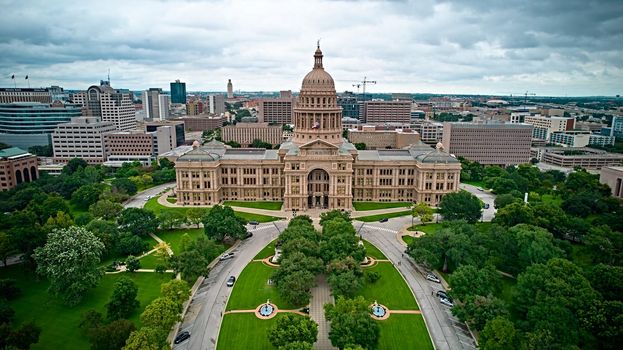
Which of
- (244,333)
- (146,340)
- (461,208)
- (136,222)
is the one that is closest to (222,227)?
(136,222)

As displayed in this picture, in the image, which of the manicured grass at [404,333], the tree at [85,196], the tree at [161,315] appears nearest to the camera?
the tree at [161,315]

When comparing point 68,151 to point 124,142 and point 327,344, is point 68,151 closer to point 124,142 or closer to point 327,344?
point 124,142

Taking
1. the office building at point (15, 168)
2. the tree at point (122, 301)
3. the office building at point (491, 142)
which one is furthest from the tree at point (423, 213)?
the office building at point (15, 168)

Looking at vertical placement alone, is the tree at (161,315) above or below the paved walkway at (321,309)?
above

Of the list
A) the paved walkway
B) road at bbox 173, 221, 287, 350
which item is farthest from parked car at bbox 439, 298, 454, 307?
road at bbox 173, 221, 287, 350

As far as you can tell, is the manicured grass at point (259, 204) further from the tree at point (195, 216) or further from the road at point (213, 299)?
the road at point (213, 299)

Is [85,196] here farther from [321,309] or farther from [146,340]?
[321,309]

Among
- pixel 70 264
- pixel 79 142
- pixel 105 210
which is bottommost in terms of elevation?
pixel 105 210

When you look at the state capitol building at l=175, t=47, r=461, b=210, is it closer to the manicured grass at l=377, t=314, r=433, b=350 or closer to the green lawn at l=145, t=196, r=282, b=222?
the green lawn at l=145, t=196, r=282, b=222
